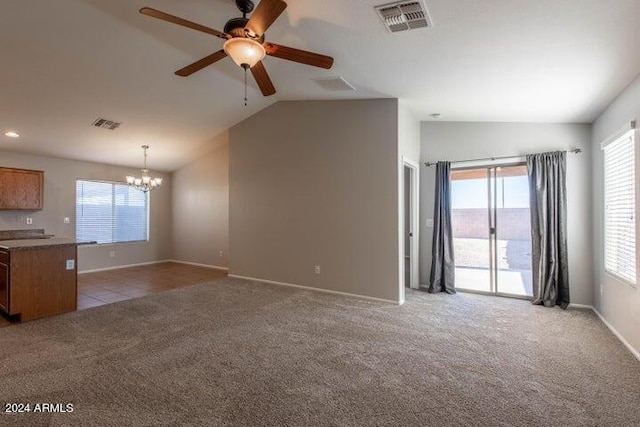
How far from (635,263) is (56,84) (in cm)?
662

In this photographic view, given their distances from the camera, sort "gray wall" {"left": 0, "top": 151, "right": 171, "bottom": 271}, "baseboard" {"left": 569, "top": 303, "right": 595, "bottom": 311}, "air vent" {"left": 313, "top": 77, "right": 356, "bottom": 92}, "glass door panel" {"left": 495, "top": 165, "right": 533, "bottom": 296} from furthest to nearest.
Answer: "gray wall" {"left": 0, "top": 151, "right": 171, "bottom": 271} → "glass door panel" {"left": 495, "top": 165, "right": 533, "bottom": 296} → "baseboard" {"left": 569, "top": 303, "right": 595, "bottom": 311} → "air vent" {"left": 313, "top": 77, "right": 356, "bottom": 92}

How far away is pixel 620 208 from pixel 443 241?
84.6 inches

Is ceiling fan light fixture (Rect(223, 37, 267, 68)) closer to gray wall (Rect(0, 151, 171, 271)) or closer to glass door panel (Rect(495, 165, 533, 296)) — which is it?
glass door panel (Rect(495, 165, 533, 296))

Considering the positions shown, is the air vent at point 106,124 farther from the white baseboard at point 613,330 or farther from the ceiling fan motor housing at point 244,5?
the white baseboard at point 613,330

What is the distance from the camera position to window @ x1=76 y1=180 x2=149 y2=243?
6.83 meters

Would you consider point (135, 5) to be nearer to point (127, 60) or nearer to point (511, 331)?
point (127, 60)

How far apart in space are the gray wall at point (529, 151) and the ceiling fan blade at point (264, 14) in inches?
152

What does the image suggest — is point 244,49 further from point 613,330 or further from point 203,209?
point 203,209

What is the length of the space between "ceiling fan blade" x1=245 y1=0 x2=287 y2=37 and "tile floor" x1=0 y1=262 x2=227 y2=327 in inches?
170

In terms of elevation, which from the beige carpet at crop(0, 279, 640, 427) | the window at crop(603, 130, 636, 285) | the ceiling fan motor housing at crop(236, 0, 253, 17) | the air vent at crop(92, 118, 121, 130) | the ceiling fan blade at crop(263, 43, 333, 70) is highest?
the ceiling fan motor housing at crop(236, 0, 253, 17)

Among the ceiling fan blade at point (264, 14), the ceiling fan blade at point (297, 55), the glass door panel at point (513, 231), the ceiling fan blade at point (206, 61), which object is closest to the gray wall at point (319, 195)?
the glass door panel at point (513, 231)

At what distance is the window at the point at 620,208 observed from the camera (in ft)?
9.96

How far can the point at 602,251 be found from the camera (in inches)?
151

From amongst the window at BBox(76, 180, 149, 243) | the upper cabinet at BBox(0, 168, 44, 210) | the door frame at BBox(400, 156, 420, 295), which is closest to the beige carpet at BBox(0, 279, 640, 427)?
the door frame at BBox(400, 156, 420, 295)
